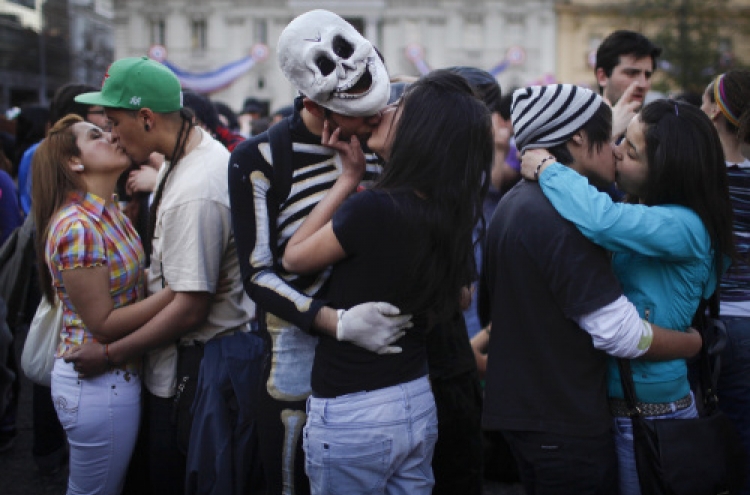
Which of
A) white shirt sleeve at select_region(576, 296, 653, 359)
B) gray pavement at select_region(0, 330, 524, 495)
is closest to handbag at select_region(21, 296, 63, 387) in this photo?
gray pavement at select_region(0, 330, 524, 495)

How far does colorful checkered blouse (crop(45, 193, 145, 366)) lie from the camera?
2676 mm

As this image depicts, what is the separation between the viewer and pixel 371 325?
6.51 feet

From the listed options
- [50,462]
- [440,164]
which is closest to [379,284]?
[440,164]

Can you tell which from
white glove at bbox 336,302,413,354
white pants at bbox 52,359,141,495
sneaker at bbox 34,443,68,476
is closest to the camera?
white glove at bbox 336,302,413,354

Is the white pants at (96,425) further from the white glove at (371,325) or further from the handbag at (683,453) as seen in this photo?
the handbag at (683,453)

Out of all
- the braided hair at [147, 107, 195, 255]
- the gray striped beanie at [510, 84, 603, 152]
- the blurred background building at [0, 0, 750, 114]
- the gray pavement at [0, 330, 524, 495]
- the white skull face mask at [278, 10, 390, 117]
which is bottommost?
the gray pavement at [0, 330, 524, 495]

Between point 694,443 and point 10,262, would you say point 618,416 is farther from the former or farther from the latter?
point 10,262

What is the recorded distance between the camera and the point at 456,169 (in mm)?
2035

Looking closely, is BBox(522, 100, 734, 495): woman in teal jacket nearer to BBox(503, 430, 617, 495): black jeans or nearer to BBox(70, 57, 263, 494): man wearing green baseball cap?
BBox(503, 430, 617, 495): black jeans

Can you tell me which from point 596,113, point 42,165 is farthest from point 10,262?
point 596,113

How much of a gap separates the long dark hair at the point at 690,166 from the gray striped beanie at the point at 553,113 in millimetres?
227

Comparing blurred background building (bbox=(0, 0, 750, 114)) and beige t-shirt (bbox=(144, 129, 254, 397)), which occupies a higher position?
blurred background building (bbox=(0, 0, 750, 114))

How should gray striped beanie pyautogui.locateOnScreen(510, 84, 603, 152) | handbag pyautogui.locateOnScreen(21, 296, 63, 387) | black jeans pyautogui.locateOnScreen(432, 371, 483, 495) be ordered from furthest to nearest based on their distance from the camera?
handbag pyautogui.locateOnScreen(21, 296, 63, 387) → black jeans pyautogui.locateOnScreen(432, 371, 483, 495) → gray striped beanie pyautogui.locateOnScreen(510, 84, 603, 152)

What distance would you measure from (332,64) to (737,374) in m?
2.01
